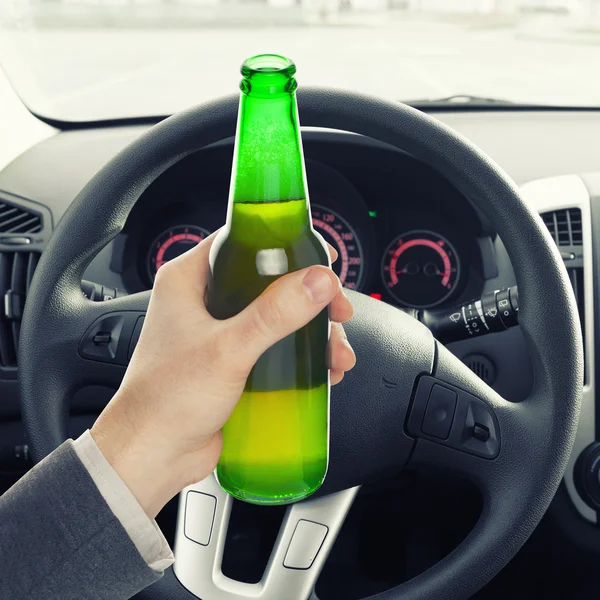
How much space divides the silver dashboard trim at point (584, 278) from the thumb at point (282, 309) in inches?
31.9

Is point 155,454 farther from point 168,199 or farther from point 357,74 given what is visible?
point 357,74

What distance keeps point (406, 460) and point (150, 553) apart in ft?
1.23

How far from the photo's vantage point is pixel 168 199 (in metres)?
1.74

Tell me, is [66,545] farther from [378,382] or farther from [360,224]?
[360,224]

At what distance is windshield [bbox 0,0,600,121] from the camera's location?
2117mm

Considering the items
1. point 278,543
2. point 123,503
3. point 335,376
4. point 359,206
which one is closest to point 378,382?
point 335,376

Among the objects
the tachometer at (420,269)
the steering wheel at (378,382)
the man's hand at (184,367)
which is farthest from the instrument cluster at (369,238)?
the man's hand at (184,367)

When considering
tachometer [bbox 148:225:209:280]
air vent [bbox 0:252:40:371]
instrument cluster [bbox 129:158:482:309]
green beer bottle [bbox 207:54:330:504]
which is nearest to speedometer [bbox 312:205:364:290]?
instrument cluster [bbox 129:158:482:309]

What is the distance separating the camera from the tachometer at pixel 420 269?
5.65ft

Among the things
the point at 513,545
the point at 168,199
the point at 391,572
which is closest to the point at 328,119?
the point at 513,545

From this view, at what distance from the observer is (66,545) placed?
0.82 m

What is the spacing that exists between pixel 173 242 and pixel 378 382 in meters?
0.77

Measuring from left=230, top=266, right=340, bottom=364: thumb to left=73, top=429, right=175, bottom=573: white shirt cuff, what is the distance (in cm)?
17

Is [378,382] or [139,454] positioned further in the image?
[378,382]
